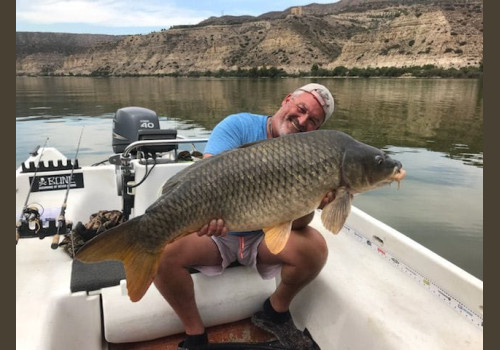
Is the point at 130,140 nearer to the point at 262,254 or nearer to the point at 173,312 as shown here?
the point at 173,312

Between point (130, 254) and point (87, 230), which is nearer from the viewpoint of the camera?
point (130, 254)

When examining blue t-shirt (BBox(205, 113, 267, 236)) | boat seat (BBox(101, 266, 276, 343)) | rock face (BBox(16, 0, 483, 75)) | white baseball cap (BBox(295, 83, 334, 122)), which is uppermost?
rock face (BBox(16, 0, 483, 75))

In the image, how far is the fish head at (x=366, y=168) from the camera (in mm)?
2121

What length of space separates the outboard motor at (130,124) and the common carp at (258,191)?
316 centimetres

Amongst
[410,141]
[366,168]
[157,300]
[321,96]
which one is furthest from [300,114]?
[410,141]

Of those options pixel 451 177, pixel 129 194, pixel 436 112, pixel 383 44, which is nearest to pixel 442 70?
pixel 383 44

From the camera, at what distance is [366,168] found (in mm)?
2115

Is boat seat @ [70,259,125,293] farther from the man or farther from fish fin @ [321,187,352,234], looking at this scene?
fish fin @ [321,187,352,234]

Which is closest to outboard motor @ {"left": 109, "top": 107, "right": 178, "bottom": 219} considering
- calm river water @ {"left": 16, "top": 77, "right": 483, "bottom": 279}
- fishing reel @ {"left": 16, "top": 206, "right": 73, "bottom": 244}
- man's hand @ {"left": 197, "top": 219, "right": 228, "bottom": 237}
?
fishing reel @ {"left": 16, "top": 206, "right": 73, "bottom": 244}

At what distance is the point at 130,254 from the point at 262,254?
0.90 meters

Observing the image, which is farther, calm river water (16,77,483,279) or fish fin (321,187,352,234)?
calm river water (16,77,483,279)

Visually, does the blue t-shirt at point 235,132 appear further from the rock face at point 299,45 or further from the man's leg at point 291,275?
the rock face at point 299,45

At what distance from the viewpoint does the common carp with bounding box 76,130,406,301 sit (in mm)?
2051

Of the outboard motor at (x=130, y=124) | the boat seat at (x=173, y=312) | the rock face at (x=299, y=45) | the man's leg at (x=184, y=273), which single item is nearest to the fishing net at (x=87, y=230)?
the boat seat at (x=173, y=312)
